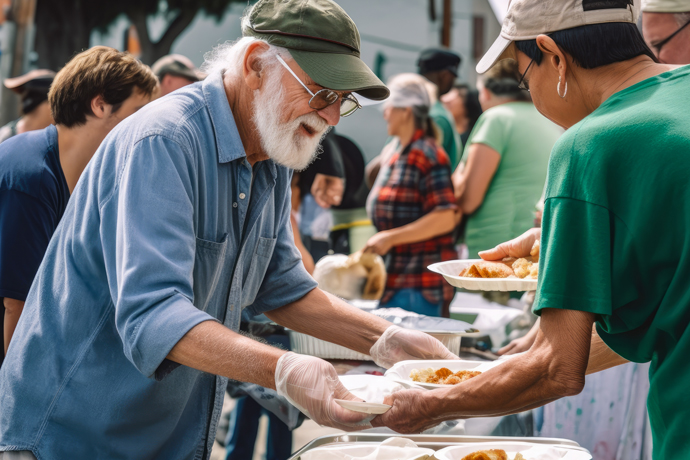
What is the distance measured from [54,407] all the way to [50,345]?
145 mm

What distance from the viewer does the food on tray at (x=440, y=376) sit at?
1794 millimetres

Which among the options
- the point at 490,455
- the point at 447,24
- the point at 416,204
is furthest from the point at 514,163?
the point at 447,24

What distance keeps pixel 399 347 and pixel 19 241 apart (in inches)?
51.1

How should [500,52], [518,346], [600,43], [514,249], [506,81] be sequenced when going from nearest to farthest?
[600,43] < [500,52] < [514,249] < [518,346] < [506,81]

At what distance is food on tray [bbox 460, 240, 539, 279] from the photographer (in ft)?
6.73

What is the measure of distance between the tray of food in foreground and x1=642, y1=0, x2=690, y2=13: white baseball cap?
1.77m

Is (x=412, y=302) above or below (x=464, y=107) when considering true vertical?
below

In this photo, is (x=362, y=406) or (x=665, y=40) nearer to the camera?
(x=362, y=406)

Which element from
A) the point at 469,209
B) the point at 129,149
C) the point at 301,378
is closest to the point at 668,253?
the point at 301,378

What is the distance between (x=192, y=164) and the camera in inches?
62.7

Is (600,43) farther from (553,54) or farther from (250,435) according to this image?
(250,435)

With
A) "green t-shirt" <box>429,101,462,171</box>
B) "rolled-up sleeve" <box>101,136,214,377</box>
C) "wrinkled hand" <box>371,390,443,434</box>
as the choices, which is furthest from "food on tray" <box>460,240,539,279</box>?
"green t-shirt" <box>429,101,462,171</box>

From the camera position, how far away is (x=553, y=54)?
1439 mm

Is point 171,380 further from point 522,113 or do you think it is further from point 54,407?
point 522,113
